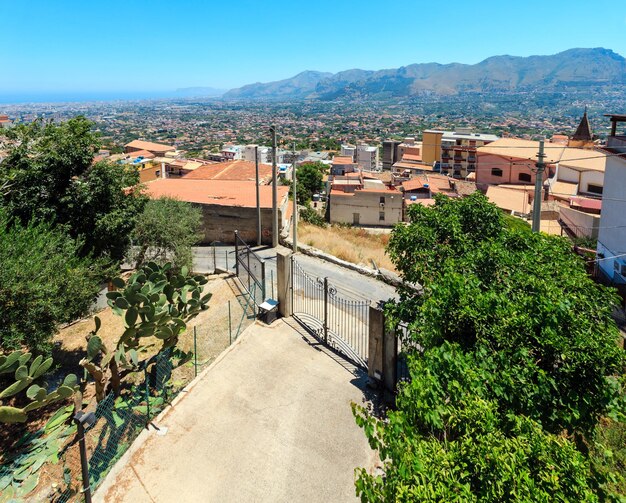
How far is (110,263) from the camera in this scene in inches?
586

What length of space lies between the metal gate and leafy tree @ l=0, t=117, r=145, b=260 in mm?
6822

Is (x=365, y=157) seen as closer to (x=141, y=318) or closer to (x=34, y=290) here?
(x=141, y=318)

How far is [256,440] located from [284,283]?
497cm

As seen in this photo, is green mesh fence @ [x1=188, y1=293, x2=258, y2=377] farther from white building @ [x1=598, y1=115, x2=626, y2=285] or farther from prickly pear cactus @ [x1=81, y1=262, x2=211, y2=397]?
white building @ [x1=598, y1=115, x2=626, y2=285]

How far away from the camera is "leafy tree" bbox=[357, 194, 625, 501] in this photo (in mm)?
3520

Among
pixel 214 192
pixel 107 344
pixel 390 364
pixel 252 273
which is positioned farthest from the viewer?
pixel 214 192

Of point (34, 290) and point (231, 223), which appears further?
point (231, 223)

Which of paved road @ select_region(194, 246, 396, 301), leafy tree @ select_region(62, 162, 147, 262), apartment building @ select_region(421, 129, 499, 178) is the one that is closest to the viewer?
leafy tree @ select_region(62, 162, 147, 262)

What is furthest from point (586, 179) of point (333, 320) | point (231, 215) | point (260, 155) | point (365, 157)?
point (365, 157)

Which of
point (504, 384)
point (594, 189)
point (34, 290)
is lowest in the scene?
point (594, 189)

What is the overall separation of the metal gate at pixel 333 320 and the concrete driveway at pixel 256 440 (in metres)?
0.55

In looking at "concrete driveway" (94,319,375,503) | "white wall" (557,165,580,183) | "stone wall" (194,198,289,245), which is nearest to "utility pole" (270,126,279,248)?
"stone wall" (194,198,289,245)

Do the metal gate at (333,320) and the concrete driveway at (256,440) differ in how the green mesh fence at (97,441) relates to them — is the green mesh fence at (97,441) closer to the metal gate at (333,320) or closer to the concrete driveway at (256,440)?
the concrete driveway at (256,440)

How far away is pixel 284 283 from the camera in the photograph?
1200 centimetres
